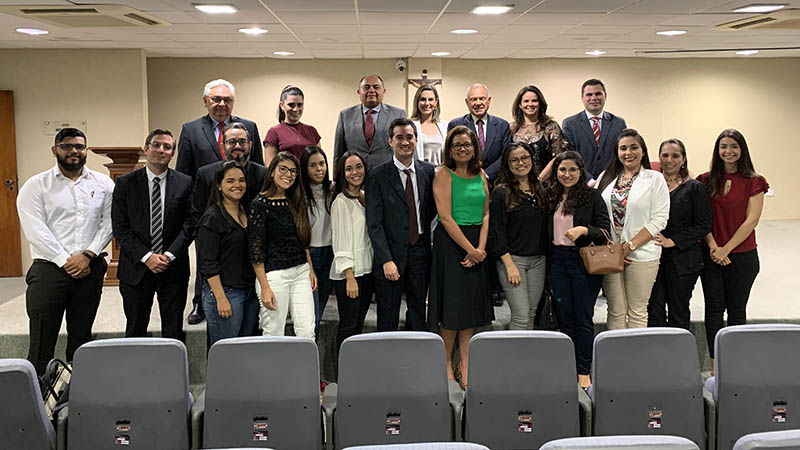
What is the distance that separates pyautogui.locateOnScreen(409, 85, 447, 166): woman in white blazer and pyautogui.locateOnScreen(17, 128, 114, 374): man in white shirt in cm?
199

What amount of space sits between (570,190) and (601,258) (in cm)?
43

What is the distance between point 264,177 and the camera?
12.6 feet

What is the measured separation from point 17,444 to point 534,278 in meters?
2.69

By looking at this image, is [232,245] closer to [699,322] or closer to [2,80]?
[699,322]

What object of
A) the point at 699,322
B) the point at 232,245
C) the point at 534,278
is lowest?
the point at 699,322

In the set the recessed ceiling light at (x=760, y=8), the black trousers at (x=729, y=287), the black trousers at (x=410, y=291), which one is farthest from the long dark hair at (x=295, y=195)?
the recessed ceiling light at (x=760, y=8)

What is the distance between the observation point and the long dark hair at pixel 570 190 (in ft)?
12.6

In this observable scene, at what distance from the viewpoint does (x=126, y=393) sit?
2.61m

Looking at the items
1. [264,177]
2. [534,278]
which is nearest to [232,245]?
[264,177]

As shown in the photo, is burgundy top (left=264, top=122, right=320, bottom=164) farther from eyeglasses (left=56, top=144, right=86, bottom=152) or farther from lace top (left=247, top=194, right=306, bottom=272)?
eyeglasses (left=56, top=144, right=86, bottom=152)

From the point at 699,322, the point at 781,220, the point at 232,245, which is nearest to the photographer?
the point at 232,245

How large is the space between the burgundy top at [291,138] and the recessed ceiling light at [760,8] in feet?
12.3

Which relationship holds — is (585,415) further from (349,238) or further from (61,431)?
(61,431)

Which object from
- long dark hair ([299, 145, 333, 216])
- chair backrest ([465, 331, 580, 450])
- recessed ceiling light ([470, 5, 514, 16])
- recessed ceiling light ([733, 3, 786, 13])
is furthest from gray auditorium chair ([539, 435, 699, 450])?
recessed ceiling light ([733, 3, 786, 13])
